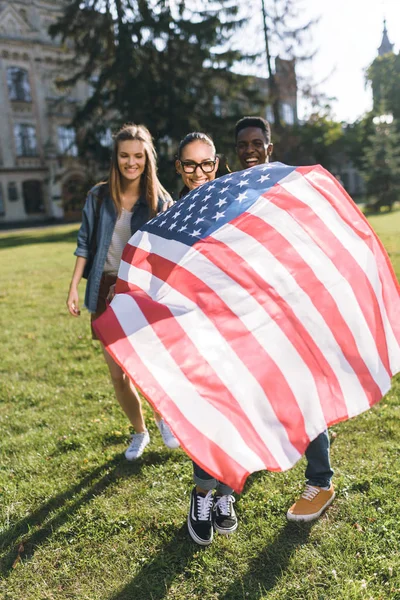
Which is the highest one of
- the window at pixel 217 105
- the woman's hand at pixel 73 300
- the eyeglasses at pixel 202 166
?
the window at pixel 217 105

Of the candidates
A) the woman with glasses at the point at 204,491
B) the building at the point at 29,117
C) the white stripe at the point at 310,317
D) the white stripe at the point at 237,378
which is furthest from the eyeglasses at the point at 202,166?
the building at the point at 29,117

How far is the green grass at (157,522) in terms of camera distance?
8.16 feet

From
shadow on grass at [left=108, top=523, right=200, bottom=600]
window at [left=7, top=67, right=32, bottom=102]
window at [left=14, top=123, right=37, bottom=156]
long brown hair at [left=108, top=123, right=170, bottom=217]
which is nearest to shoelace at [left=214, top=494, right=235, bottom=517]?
shadow on grass at [left=108, top=523, right=200, bottom=600]

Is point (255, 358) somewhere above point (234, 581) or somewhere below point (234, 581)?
above

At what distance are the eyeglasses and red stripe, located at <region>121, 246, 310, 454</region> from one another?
102 cm

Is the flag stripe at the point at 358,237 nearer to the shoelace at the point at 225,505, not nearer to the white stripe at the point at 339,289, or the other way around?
the white stripe at the point at 339,289

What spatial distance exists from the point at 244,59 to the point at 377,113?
762 inches

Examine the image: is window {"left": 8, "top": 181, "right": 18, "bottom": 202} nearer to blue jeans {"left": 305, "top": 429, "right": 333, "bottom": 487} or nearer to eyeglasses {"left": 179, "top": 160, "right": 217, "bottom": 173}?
eyeglasses {"left": 179, "top": 160, "right": 217, "bottom": 173}

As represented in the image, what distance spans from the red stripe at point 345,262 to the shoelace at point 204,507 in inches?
48.7

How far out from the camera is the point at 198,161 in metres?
3.11

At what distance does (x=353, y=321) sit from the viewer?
2.49 m

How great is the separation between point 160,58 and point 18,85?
72.4 feet

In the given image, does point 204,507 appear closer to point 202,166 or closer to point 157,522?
point 157,522

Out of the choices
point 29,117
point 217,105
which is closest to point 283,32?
point 217,105
